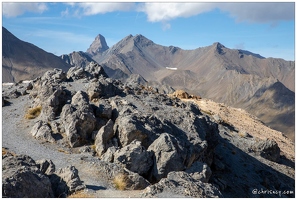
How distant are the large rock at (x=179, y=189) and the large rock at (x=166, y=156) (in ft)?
12.0

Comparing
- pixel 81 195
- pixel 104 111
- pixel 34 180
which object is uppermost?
pixel 104 111

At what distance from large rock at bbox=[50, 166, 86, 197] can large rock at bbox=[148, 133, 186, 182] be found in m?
6.13

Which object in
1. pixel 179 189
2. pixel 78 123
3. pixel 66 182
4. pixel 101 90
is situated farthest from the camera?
pixel 101 90

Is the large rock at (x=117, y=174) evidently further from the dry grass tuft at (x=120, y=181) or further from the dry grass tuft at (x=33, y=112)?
the dry grass tuft at (x=33, y=112)

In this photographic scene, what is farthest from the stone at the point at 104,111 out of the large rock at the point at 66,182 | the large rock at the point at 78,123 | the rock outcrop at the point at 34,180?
the large rock at the point at 66,182

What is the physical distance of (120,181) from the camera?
20625mm

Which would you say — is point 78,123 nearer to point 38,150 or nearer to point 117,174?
point 38,150

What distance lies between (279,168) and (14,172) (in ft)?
107

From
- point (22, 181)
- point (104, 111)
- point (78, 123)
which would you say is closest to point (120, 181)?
point (22, 181)

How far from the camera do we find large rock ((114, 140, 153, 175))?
23062 millimetres

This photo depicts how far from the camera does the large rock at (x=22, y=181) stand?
1605 cm

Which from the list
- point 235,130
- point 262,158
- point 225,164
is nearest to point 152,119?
point 225,164

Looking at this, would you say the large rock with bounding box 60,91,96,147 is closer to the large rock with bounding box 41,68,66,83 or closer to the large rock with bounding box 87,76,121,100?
the large rock with bounding box 87,76,121,100

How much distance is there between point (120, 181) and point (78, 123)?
8910 mm
